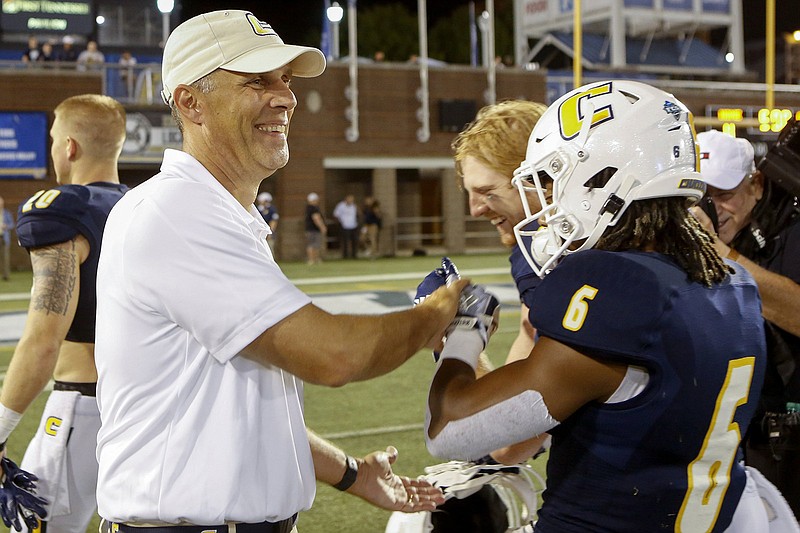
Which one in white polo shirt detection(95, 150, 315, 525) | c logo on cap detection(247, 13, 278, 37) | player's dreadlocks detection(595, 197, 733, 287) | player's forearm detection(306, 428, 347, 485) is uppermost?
c logo on cap detection(247, 13, 278, 37)

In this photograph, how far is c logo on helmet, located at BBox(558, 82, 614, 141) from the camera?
204 centimetres

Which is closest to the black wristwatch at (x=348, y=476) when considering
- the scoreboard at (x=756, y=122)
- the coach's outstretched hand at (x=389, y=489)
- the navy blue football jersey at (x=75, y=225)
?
the coach's outstretched hand at (x=389, y=489)

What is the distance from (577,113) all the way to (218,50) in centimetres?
80

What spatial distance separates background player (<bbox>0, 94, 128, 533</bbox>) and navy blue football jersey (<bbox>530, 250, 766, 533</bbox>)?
1.94 meters

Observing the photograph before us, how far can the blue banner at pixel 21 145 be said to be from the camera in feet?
73.4

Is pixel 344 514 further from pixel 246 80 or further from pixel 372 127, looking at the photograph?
pixel 372 127

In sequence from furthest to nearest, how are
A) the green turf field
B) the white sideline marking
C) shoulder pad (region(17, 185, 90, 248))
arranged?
the white sideline marking, the green turf field, shoulder pad (region(17, 185, 90, 248))

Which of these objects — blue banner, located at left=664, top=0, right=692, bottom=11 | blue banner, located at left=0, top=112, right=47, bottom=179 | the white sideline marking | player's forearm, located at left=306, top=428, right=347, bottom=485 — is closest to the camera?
player's forearm, located at left=306, top=428, right=347, bottom=485

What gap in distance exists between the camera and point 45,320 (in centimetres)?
327

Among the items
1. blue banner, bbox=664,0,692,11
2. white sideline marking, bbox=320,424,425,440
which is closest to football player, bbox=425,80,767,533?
white sideline marking, bbox=320,424,425,440

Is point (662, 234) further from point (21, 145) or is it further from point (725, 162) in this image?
point (21, 145)

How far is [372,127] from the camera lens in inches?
1053

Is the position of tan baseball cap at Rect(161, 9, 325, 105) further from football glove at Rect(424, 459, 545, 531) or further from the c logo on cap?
football glove at Rect(424, 459, 545, 531)

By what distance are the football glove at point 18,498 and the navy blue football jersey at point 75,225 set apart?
552mm
